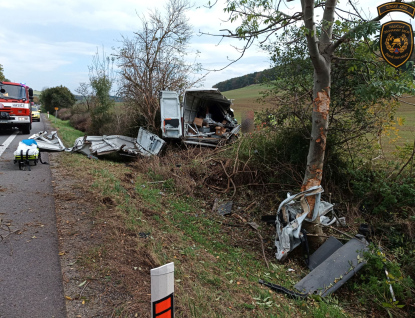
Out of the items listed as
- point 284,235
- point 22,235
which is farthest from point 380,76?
point 22,235

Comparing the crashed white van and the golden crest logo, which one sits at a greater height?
the golden crest logo

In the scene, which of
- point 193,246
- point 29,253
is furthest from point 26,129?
point 193,246

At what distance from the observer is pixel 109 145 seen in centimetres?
1175

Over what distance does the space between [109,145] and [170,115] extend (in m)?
2.62

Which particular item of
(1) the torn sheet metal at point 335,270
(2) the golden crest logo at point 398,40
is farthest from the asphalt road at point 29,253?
(2) the golden crest logo at point 398,40

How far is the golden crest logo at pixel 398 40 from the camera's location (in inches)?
177

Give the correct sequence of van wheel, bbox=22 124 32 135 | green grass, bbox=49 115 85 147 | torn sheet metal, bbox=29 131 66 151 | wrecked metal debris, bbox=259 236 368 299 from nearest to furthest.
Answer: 1. wrecked metal debris, bbox=259 236 368 299
2. torn sheet metal, bbox=29 131 66 151
3. green grass, bbox=49 115 85 147
4. van wheel, bbox=22 124 32 135

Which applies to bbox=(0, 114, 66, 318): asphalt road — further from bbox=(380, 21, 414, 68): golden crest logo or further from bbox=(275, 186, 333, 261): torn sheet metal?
bbox=(380, 21, 414, 68): golden crest logo

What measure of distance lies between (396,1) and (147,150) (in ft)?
29.6

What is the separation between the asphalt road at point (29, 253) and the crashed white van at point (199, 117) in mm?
5194

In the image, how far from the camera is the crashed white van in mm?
11453

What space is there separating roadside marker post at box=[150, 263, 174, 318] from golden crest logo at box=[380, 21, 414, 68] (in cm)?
452

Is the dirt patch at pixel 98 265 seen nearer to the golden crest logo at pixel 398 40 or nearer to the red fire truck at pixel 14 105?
the golden crest logo at pixel 398 40

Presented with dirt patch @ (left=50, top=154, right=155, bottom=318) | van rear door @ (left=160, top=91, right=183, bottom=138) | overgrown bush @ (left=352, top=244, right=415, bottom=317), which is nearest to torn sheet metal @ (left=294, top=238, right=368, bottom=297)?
overgrown bush @ (left=352, top=244, right=415, bottom=317)
